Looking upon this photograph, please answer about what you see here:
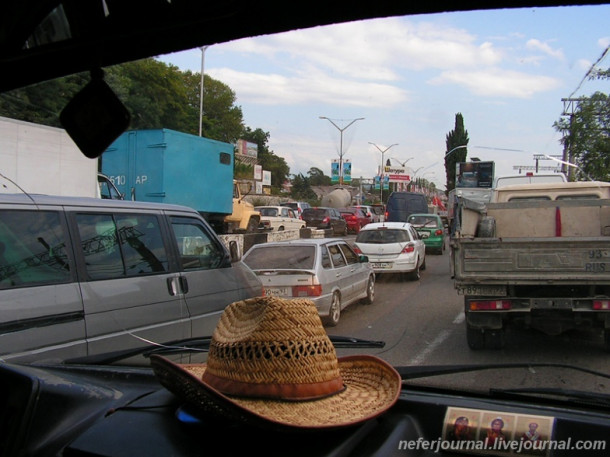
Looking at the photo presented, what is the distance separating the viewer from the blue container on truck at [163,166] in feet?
54.5

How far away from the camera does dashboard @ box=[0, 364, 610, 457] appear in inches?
68.1

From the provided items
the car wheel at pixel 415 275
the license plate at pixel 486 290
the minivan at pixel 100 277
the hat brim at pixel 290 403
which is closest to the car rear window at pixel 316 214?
the car wheel at pixel 415 275

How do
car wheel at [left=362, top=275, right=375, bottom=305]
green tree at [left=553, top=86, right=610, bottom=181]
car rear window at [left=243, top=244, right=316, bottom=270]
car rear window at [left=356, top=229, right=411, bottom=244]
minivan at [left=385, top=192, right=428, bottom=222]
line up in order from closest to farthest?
car rear window at [left=243, top=244, right=316, bottom=270] → car wheel at [left=362, top=275, right=375, bottom=305] → car rear window at [left=356, top=229, right=411, bottom=244] → green tree at [left=553, top=86, right=610, bottom=181] → minivan at [left=385, top=192, right=428, bottom=222]

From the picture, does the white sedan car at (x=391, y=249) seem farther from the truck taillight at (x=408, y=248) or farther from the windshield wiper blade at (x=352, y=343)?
the windshield wiper blade at (x=352, y=343)

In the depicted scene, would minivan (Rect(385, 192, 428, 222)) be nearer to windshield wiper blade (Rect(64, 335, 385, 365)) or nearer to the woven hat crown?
windshield wiper blade (Rect(64, 335, 385, 365))

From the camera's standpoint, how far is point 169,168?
16.9m

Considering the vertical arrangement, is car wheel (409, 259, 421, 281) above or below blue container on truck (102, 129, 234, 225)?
below

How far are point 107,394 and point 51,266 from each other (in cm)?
231

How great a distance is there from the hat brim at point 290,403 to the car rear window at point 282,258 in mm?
7344

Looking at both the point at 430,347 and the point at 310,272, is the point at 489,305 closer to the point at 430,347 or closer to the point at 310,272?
the point at 430,347

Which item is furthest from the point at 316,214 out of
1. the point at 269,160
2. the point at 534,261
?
the point at 269,160

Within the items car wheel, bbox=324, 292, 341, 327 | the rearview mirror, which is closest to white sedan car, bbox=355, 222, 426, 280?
car wheel, bbox=324, 292, 341, 327

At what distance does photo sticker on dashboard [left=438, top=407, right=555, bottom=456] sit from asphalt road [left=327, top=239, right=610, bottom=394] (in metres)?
0.47

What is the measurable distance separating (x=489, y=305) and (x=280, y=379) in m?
5.48
